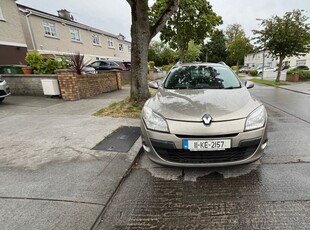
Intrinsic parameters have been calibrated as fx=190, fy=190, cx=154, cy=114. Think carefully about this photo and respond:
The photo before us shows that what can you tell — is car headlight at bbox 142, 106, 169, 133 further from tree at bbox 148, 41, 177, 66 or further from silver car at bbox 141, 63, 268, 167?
tree at bbox 148, 41, 177, 66

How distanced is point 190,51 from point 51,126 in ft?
116

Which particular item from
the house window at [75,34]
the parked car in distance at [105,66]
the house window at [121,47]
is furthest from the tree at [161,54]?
the parked car in distance at [105,66]

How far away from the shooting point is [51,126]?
4.72 metres

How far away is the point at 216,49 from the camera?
5197 centimetres

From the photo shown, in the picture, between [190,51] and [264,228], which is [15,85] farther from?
[190,51]

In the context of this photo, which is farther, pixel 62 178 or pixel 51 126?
pixel 51 126

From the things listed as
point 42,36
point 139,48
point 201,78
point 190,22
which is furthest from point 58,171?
point 42,36

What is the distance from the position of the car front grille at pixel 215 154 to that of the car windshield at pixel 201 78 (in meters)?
1.35

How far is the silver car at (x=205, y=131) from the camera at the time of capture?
7.35ft

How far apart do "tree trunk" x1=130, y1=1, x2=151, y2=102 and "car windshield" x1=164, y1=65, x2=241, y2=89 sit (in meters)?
2.14

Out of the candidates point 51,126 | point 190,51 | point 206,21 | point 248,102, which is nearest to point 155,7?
point 206,21

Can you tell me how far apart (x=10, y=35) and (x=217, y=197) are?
711 inches

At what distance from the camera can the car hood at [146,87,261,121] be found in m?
2.37

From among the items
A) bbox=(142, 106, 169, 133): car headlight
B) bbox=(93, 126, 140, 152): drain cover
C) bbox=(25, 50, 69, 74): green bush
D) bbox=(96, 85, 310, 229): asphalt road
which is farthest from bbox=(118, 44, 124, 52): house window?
bbox=(142, 106, 169, 133): car headlight
